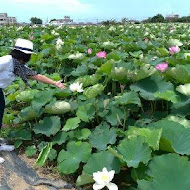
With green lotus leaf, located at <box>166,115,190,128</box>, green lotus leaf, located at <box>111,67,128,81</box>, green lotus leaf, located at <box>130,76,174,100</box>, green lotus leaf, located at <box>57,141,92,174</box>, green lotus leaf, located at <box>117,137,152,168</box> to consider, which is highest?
green lotus leaf, located at <box>111,67,128,81</box>

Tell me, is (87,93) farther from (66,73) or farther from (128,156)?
(66,73)

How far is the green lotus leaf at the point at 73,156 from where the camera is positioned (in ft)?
7.13

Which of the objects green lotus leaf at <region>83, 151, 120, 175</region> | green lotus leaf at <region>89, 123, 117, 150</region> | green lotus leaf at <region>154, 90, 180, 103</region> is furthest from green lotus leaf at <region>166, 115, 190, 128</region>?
green lotus leaf at <region>83, 151, 120, 175</region>

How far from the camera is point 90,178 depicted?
6.29 ft

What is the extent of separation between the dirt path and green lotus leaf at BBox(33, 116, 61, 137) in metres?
0.26

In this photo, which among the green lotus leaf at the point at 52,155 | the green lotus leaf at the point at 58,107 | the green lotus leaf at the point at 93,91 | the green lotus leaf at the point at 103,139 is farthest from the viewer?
the green lotus leaf at the point at 93,91

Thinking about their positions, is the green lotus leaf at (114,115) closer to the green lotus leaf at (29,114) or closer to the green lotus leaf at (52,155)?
the green lotus leaf at (52,155)

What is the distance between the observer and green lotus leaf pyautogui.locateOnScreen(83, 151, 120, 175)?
1899mm

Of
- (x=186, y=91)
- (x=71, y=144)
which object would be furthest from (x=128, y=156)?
(x=186, y=91)

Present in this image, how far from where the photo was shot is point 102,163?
1916 millimetres

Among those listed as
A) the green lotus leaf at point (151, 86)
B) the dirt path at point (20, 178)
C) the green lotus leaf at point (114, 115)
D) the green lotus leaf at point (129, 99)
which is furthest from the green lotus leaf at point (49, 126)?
the green lotus leaf at point (151, 86)

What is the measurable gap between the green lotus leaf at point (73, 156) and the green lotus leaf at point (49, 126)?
0.30m

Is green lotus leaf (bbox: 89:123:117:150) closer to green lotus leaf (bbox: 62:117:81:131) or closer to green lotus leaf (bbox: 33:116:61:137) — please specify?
green lotus leaf (bbox: 62:117:81:131)

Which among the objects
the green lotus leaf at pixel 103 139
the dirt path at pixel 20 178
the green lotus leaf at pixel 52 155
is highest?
the green lotus leaf at pixel 103 139
